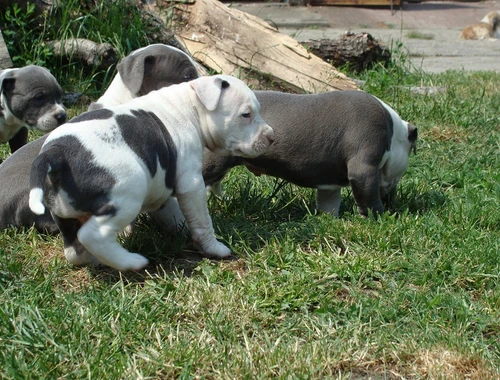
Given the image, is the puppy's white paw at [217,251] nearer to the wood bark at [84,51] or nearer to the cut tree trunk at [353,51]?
the wood bark at [84,51]

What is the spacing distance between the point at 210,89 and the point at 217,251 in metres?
1.02

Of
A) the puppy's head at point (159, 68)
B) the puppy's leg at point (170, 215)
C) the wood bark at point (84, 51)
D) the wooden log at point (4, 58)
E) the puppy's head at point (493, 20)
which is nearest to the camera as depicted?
the puppy's leg at point (170, 215)

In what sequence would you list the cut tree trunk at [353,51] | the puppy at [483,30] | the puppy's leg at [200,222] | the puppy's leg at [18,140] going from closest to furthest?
the puppy's leg at [200,222] → the puppy's leg at [18,140] → the cut tree trunk at [353,51] → the puppy at [483,30]

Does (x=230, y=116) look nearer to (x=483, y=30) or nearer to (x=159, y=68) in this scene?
(x=159, y=68)

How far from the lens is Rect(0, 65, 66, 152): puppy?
6793mm

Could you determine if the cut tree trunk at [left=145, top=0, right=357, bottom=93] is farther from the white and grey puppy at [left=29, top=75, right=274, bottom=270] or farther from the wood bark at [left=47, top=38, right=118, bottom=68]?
the white and grey puppy at [left=29, top=75, right=274, bottom=270]

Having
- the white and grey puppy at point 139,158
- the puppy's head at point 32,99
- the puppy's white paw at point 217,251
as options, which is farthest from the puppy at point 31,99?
the puppy's white paw at point 217,251

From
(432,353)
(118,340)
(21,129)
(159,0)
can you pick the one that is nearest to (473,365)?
(432,353)

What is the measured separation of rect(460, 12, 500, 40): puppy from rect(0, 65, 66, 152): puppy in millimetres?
13976

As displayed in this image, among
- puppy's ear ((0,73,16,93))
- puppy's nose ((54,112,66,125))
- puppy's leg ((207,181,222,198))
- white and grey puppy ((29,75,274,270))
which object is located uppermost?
white and grey puppy ((29,75,274,270))

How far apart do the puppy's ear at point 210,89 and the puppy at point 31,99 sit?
2.31 meters

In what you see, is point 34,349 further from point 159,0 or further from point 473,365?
point 159,0

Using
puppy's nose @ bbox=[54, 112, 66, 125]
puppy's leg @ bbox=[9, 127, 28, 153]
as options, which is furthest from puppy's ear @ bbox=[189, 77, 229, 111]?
puppy's leg @ bbox=[9, 127, 28, 153]

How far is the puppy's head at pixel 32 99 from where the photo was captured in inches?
267
